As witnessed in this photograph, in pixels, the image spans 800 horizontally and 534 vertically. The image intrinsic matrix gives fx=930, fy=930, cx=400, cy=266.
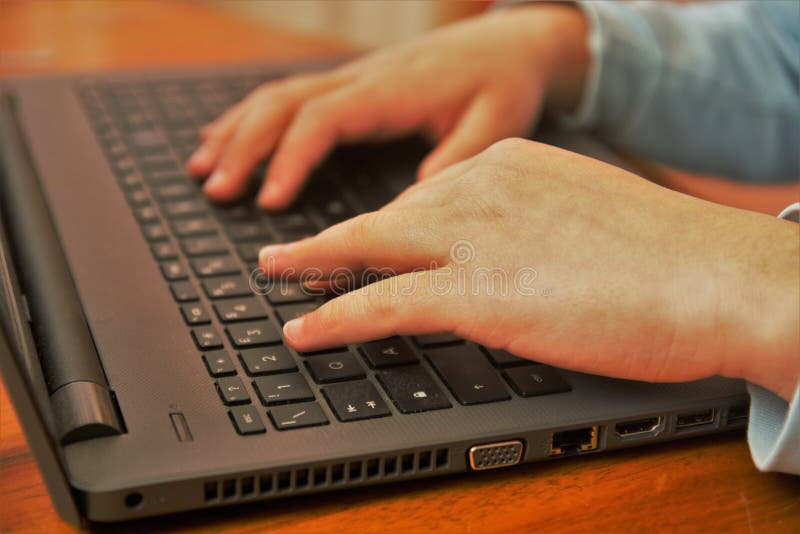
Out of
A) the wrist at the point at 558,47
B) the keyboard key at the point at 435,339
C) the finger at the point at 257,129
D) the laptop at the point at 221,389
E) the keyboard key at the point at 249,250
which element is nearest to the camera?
the laptop at the point at 221,389

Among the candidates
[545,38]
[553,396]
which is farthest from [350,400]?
[545,38]

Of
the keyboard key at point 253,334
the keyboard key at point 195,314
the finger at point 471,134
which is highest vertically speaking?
the finger at point 471,134

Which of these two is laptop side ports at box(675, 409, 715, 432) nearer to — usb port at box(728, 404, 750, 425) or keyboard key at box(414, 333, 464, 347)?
usb port at box(728, 404, 750, 425)

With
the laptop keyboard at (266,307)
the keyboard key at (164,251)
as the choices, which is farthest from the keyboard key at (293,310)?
the keyboard key at (164,251)

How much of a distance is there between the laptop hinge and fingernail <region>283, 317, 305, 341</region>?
10 cm

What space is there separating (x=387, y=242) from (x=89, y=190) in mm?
288

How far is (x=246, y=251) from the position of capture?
63cm

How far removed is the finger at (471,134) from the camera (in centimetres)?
74

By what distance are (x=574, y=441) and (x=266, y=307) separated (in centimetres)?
20

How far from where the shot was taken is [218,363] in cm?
49

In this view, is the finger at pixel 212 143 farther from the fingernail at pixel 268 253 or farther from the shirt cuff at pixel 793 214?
the shirt cuff at pixel 793 214

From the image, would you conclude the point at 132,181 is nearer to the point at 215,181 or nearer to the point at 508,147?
the point at 215,181

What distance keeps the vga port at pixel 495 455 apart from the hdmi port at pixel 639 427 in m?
0.06

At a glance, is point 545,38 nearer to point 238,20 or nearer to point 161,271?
point 161,271
